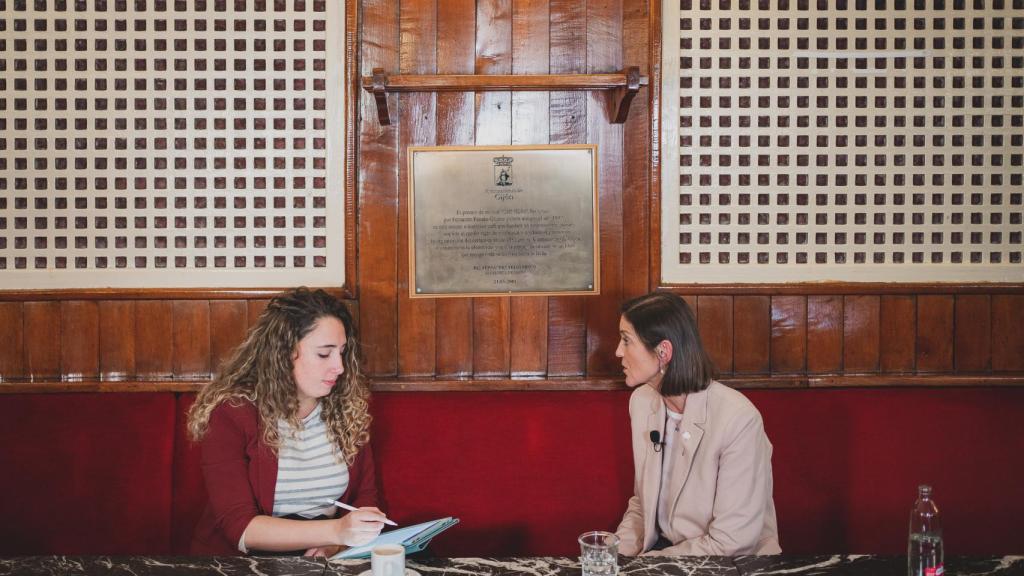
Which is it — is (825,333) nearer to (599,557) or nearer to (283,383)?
(599,557)

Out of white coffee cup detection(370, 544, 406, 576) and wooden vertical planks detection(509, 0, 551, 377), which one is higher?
wooden vertical planks detection(509, 0, 551, 377)

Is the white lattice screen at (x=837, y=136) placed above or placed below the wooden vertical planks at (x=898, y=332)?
above

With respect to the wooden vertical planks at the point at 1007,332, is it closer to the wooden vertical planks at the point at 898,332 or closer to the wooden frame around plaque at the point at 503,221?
the wooden vertical planks at the point at 898,332

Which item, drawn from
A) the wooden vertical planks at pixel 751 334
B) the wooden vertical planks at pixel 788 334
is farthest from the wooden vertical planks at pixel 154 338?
the wooden vertical planks at pixel 788 334

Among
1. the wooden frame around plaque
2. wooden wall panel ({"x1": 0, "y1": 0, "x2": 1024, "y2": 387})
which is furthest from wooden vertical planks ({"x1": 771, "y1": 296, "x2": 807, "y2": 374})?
the wooden frame around plaque

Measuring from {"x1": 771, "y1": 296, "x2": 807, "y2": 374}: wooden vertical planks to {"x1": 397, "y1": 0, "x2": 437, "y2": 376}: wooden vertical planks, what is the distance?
1.26 m

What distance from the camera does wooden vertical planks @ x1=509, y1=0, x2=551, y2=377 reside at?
8.48 feet

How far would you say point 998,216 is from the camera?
2658 mm

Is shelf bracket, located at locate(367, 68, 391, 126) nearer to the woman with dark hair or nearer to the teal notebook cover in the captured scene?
the woman with dark hair

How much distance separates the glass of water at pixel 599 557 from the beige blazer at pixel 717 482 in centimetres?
47

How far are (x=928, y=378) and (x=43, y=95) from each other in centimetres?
334

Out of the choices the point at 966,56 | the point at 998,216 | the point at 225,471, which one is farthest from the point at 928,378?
the point at 225,471

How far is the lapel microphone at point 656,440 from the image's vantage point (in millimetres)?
1981

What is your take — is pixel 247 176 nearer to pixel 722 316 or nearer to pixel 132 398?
pixel 132 398
